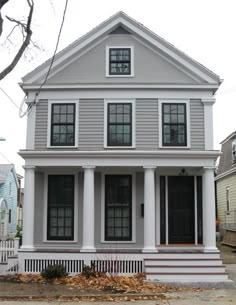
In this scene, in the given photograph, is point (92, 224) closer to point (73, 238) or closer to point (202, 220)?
point (73, 238)

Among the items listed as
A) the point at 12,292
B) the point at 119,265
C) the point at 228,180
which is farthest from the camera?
the point at 228,180

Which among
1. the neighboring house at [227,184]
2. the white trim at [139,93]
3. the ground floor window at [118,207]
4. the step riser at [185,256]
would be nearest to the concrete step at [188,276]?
the step riser at [185,256]

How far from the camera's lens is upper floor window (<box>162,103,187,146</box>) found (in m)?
16.6

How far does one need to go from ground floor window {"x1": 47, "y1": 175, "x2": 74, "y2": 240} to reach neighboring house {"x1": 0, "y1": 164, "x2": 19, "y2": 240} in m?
20.5

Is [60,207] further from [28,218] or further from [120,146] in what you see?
[120,146]

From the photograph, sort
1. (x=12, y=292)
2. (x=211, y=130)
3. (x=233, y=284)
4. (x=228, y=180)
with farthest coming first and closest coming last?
(x=228, y=180)
(x=211, y=130)
(x=233, y=284)
(x=12, y=292)

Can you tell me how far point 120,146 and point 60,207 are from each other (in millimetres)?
2986

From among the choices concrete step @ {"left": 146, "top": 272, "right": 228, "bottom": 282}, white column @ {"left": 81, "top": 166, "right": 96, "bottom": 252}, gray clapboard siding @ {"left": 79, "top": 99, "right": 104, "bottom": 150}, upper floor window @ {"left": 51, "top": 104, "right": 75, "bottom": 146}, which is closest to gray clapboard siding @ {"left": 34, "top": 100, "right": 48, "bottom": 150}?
upper floor window @ {"left": 51, "top": 104, "right": 75, "bottom": 146}

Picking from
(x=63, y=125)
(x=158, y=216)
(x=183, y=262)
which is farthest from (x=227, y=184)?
(x=63, y=125)

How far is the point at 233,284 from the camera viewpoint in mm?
14000

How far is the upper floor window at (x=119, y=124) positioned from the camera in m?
16.6

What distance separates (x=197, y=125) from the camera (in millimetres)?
16641

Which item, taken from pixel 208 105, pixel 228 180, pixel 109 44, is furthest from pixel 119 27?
pixel 228 180

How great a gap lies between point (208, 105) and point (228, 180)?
15693mm
